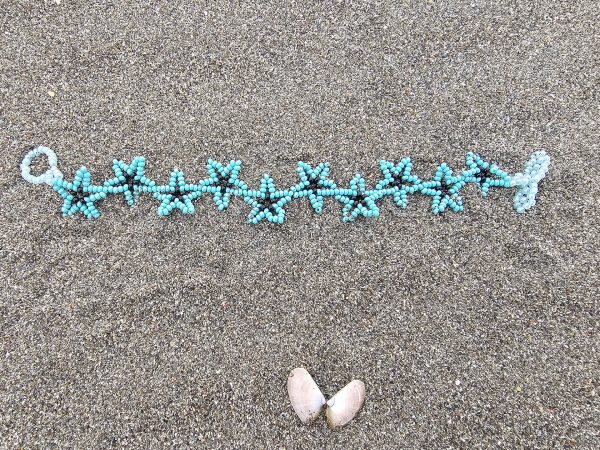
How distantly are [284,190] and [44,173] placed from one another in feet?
3.55

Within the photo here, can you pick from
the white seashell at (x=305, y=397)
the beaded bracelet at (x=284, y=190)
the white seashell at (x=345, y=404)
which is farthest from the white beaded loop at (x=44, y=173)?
the white seashell at (x=345, y=404)

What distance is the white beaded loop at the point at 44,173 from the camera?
1.93 m

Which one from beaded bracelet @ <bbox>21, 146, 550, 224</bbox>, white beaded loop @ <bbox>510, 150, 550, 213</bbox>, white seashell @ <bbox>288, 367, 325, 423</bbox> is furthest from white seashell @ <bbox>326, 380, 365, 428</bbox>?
white beaded loop @ <bbox>510, 150, 550, 213</bbox>

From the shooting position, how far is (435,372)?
182 centimetres

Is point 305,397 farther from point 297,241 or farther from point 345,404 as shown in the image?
point 297,241

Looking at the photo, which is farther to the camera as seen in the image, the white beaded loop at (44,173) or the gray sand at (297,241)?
the white beaded loop at (44,173)

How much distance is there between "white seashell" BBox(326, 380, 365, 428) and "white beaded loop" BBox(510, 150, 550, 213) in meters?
1.09

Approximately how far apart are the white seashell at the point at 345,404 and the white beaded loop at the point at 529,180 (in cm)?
109

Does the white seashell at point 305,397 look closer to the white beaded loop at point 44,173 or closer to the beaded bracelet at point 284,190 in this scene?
the beaded bracelet at point 284,190

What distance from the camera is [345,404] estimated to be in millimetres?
1715

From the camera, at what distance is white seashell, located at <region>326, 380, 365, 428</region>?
5.58ft

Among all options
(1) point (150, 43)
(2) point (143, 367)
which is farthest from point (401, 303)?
(1) point (150, 43)

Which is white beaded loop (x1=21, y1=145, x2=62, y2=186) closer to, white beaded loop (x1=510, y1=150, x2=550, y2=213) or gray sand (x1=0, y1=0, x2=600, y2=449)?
gray sand (x1=0, y1=0, x2=600, y2=449)

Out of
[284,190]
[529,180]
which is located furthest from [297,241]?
[529,180]
